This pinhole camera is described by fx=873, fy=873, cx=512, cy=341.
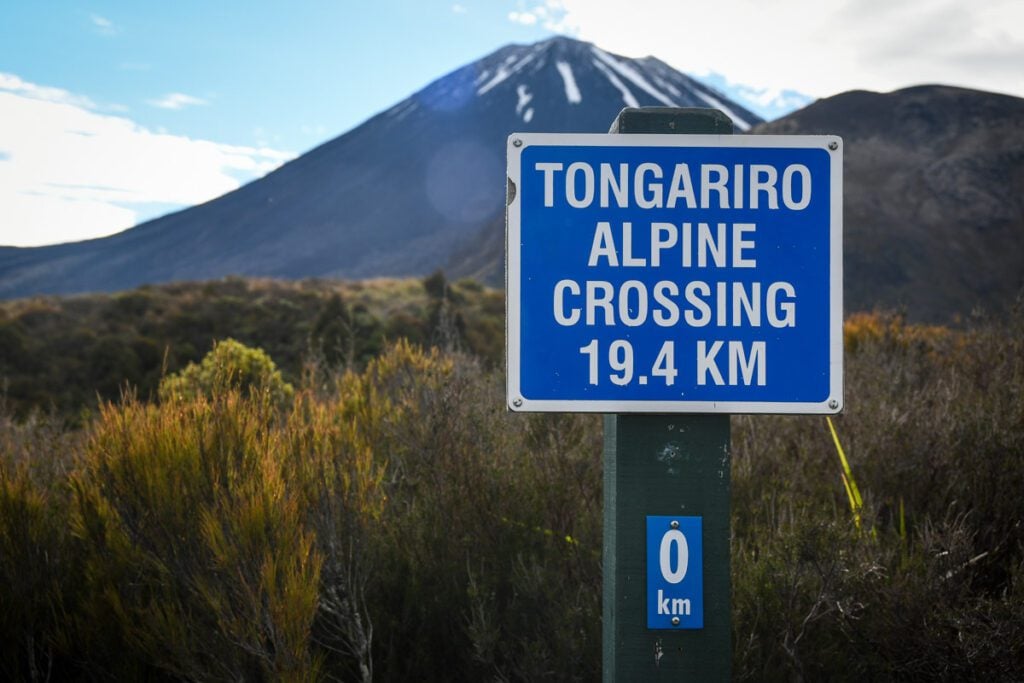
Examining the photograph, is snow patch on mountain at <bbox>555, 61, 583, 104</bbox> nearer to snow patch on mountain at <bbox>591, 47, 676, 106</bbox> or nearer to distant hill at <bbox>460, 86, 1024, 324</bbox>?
snow patch on mountain at <bbox>591, 47, 676, 106</bbox>

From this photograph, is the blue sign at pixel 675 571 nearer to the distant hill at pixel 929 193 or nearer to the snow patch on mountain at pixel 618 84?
the distant hill at pixel 929 193

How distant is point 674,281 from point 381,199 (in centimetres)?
11386

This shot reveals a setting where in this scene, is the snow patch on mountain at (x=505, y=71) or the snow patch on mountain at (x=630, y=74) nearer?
the snow patch on mountain at (x=630, y=74)

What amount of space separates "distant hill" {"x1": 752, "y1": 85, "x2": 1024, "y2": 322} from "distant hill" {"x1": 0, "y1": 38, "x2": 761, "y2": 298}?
40.8 m

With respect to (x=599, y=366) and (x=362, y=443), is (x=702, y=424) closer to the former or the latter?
(x=599, y=366)

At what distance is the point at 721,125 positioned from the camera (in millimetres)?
1816

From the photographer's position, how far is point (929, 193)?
2039 inches

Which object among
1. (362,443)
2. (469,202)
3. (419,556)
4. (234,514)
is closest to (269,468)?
(234,514)

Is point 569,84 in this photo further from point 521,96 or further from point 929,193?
point 929,193

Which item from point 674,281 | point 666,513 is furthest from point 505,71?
point 666,513

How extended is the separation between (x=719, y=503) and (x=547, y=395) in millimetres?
405

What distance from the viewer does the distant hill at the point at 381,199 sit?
4063 inches

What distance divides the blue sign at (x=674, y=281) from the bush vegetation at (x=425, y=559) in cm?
114

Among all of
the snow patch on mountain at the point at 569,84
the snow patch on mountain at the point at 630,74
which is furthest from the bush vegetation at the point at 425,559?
the snow patch on mountain at the point at 569,84
